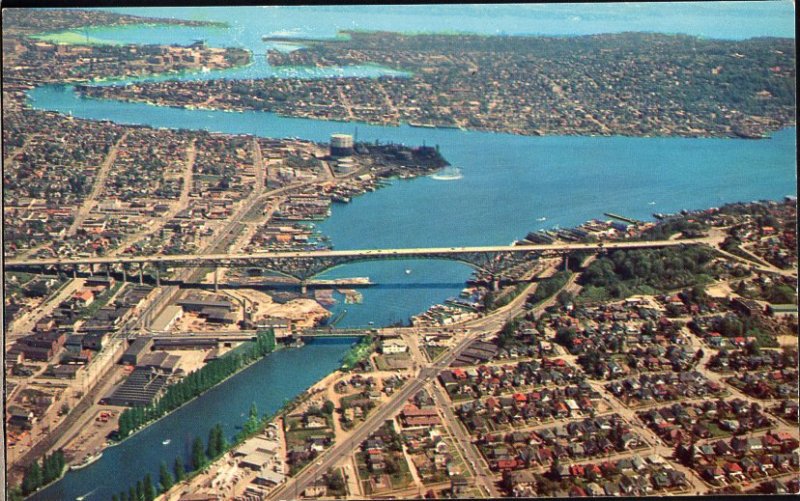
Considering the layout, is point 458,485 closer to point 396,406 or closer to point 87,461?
point 396,406

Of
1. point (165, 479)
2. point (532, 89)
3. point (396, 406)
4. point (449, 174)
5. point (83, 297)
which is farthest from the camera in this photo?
point (532, 89)

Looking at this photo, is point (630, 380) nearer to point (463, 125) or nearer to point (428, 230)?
point (428, 230)

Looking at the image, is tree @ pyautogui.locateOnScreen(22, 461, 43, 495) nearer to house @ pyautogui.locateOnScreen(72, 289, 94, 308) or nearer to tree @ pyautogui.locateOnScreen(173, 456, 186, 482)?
tree @ pyautogui.locateOnScreen(173, 456, 186, 482)

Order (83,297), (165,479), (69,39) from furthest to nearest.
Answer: (69,39), (83,297), (165,479)

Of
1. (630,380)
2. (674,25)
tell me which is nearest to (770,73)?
(674,25)

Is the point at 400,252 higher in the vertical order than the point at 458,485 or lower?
higher

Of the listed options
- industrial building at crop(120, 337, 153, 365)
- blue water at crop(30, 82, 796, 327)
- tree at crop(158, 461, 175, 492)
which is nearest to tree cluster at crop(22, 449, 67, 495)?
tree at crop(158, 461, 175, 492)

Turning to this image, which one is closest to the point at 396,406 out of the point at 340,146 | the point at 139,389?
the point at 139,389

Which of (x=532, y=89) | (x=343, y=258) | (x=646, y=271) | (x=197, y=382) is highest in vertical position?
(x=532, y=89)
